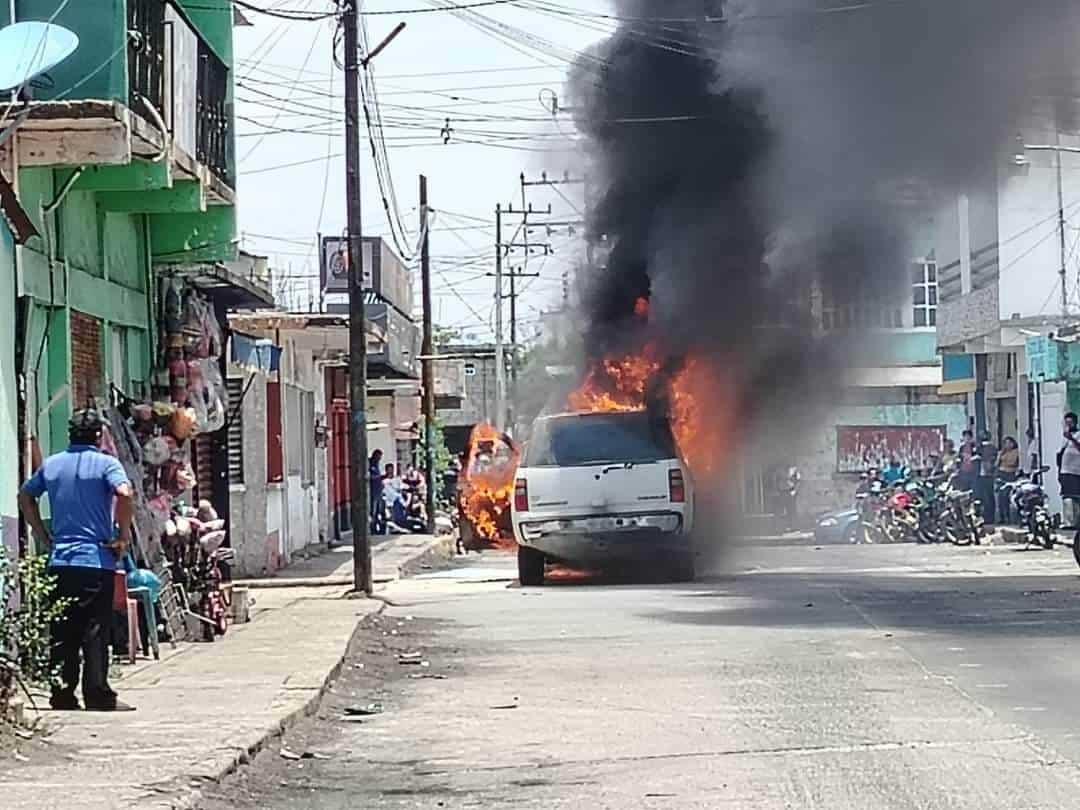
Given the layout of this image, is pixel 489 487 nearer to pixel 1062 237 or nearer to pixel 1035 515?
pixel 1035 515

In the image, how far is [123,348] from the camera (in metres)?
16.9

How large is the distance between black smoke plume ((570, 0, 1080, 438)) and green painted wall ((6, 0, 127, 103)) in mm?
10308

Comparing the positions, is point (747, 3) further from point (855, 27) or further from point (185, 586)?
point (185, 586)

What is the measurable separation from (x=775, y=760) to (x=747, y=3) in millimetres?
15322

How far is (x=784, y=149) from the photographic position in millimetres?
24391

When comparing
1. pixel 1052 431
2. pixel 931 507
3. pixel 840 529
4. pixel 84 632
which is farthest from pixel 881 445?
pixel 84 632

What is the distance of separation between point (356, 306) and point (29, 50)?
1035 cm

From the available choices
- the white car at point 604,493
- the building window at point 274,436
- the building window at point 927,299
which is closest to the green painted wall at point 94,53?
the white car at point 604,493

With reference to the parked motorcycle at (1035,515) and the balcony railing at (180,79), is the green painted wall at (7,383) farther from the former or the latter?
the parked motorcycle at (1035,515)

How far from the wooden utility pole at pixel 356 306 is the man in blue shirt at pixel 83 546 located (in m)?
10.5

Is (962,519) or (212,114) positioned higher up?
(212,114)

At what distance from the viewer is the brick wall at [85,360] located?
14805mm

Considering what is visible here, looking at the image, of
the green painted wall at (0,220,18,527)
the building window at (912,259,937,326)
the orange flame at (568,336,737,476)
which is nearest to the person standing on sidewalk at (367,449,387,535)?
the orange flame at (568,336,737,476)

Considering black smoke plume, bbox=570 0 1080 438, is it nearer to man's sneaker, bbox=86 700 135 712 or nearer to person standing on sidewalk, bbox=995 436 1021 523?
person standing on sidewalk, bbox=995 436 1021 523
